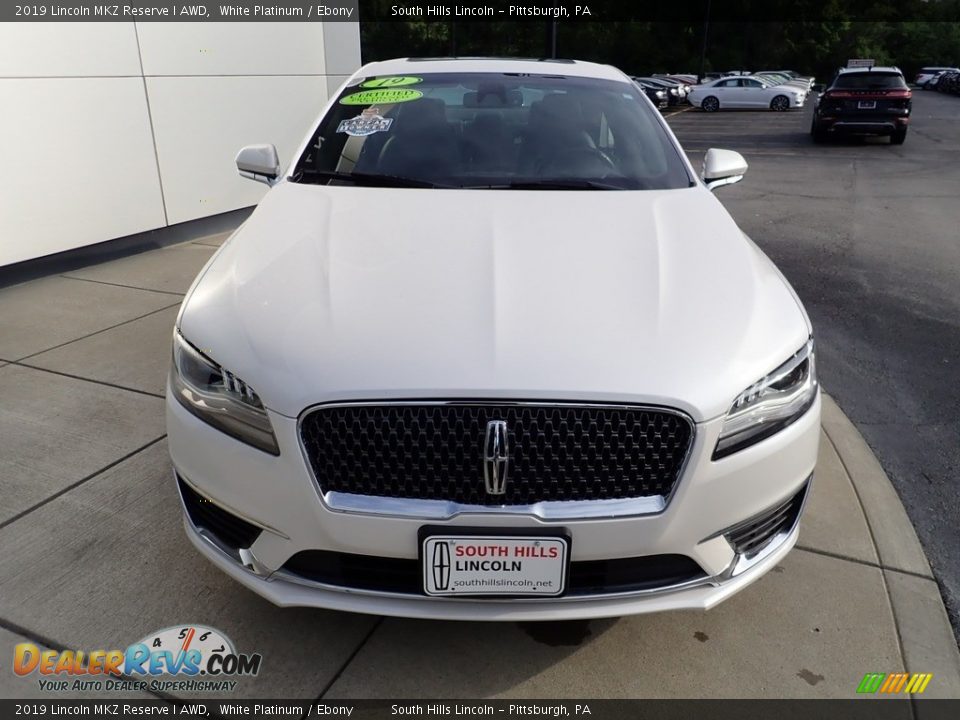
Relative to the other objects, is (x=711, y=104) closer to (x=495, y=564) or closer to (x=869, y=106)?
(x=869, y=106)

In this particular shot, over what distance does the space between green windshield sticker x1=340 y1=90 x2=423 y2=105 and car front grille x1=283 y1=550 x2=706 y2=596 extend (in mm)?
2406

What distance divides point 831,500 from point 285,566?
7.49 feet

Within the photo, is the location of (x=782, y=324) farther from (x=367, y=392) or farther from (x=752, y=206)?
(x=752, y=206)

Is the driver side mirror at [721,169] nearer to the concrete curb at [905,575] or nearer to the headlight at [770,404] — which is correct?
the concrete curb at [905,575]

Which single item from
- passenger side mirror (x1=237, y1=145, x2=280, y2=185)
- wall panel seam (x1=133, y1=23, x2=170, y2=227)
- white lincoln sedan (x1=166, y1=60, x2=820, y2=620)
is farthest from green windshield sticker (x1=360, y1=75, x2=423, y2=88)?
wall panel seam (x1=133, y1=23, x2=170, y2=227)

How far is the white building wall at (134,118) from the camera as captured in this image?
5891mm

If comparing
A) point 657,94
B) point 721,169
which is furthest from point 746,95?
point 721,169

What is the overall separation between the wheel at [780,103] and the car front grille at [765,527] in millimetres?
33969

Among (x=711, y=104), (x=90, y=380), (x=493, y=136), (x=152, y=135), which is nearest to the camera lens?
(x=493, y=136)

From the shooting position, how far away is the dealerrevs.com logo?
2221 millimetres

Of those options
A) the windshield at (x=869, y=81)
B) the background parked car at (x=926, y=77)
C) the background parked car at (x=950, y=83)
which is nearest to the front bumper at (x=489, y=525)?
the windshield at (x=869, y=81)

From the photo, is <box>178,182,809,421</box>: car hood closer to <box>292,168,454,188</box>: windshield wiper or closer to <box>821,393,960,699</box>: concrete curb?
<box>292,168,454,188</box>: windshield wiper

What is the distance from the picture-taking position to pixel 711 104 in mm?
Answer: 33469

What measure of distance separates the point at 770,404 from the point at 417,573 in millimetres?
1043
